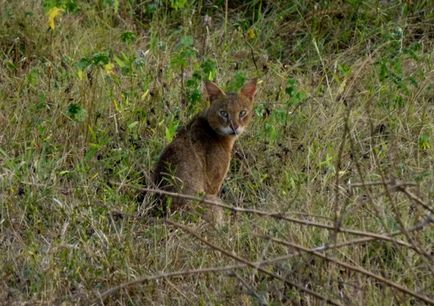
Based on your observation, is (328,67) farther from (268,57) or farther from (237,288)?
(237,288)

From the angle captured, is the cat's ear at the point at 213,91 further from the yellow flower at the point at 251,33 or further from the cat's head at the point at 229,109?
the yellow flower at the point at 251,33

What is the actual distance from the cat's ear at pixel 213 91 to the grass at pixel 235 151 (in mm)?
211

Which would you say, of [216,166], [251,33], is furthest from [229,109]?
[251,33]

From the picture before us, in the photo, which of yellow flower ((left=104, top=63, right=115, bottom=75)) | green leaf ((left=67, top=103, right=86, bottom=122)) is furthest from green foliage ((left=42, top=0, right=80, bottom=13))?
green leaf ((left=67, top=103, right=86, bottom=122))

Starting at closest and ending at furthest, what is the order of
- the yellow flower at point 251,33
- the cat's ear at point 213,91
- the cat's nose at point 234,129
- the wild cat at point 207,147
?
the wild cat at point 207,147 < the cat's nose at point 234,129 < the cat's ear at point 213,91 < the yellow flower at point 251,33

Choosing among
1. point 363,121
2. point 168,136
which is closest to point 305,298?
point 168,136

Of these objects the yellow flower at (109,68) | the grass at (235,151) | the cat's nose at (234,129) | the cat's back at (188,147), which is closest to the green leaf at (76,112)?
the grass at (235,151)

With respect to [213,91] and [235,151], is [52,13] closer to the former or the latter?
[213,91]

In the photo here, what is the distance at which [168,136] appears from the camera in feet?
22.9

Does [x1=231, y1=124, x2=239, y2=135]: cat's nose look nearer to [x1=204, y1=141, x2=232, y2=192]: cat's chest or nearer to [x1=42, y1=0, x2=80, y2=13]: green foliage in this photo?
[x1=204, y1=141, x2=232, y2=192]: cat's chest

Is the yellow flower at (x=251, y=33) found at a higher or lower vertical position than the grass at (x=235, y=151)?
lower

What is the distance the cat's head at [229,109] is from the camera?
23.1 ft

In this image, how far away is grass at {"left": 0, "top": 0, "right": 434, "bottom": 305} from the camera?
218 inches

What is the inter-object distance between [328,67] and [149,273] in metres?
2.96
